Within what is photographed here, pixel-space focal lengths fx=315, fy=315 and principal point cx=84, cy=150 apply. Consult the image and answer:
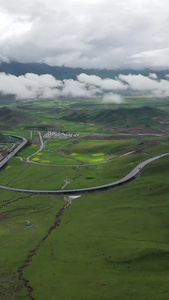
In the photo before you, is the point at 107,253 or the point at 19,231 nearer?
the point at 107,253

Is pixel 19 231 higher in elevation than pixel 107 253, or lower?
higher

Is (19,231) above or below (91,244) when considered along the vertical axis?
above

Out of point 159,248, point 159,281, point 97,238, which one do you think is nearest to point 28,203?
point 97,238

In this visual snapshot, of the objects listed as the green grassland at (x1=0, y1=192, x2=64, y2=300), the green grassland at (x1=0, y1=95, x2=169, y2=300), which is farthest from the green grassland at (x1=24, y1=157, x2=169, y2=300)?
the green grassland at (x1=0, y1=192, x2=64, y2=300)

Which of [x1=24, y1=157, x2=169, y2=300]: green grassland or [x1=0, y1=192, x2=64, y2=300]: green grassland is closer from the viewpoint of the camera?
[x1=24, y1=157, x2=169, y2=300]: green grassland

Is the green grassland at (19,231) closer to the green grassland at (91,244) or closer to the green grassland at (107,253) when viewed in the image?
the green grassland at (91,244)

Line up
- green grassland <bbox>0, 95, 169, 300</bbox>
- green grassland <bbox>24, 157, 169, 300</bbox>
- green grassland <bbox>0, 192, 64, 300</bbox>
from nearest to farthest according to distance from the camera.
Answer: green grassland <bbox>24, 157, 169, 300</bbox>, green grassland <bbox>0, 95, 169, 300</bbox>, green grassland <bbox>0, 192, 64, 300</bbox>

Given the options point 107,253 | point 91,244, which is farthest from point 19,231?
point 107,253

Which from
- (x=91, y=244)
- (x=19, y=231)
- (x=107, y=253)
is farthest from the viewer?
(x=19, y=231)

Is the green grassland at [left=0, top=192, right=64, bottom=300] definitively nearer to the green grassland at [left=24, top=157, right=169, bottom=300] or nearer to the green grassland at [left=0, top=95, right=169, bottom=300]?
the green grassland at [left=0, top=95, right=169, bottom=300]

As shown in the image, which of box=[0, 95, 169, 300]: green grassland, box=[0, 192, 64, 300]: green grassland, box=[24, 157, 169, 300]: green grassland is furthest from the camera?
box=[0, 192, 64, 300]: green grassland

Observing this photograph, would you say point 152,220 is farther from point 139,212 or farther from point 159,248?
point 159,248

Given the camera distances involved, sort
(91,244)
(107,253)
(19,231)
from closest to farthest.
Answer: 1. (107,253)
2. (91,244)
3. (19,231)

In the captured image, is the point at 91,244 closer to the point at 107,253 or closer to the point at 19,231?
the point at 107,253
